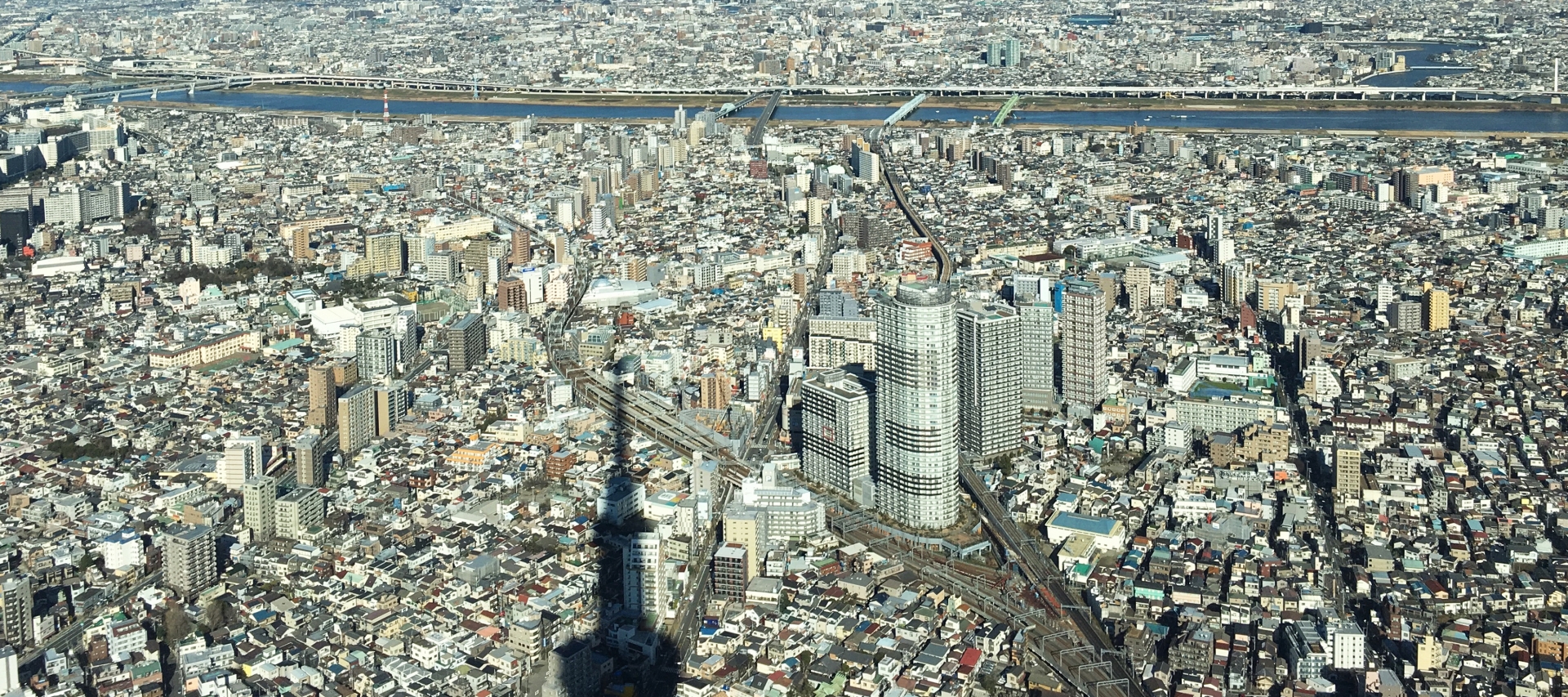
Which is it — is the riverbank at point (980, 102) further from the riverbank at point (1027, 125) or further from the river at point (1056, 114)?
the riverbank at point (1027, 125)

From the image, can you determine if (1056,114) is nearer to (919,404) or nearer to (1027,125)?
(1027,125)

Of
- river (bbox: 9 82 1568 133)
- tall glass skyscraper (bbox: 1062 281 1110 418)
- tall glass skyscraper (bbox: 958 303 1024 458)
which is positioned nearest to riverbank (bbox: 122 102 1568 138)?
river (bbox: 9 82 1568 133)

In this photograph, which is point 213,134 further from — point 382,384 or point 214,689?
point 214,689

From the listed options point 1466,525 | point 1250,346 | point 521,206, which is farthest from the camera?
point 521,206

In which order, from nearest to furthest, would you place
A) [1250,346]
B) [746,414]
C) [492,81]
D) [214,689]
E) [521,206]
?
[214,689], [746,414], [1250,346], [521,206], [492,81]

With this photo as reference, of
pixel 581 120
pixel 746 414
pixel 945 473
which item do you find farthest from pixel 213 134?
pixel 945 473

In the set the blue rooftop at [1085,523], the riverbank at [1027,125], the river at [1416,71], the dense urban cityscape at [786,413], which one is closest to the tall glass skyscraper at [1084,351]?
the dense urban cityscape at [786,413]
